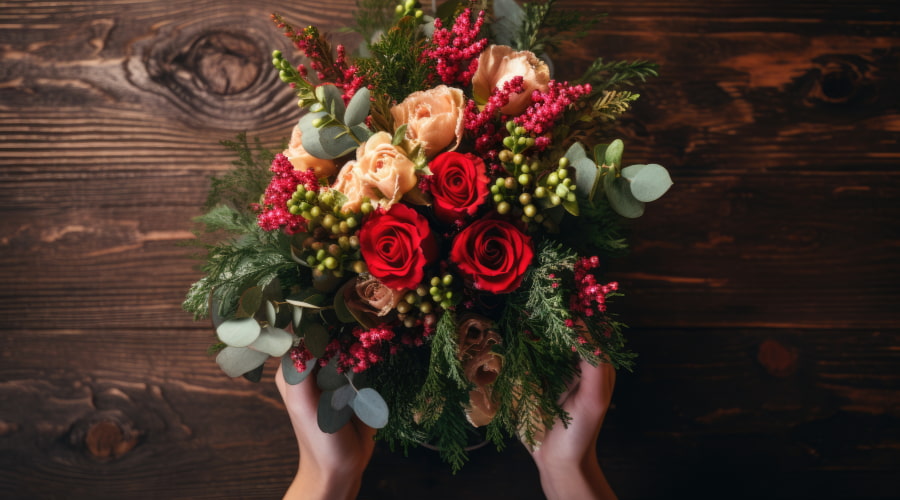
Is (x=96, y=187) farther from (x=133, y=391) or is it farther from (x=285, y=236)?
(x=285, y=236)

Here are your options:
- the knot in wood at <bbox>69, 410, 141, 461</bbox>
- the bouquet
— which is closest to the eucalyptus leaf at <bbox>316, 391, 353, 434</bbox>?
the bouquet

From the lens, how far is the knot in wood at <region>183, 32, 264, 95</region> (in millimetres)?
1078

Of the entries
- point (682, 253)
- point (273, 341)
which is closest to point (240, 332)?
point (273, 341)

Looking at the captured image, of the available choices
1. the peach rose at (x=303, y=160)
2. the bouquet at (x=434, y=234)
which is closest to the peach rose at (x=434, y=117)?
the bouquet at (x=434, y=234)

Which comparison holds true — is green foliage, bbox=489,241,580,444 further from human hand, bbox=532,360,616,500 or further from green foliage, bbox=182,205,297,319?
green foliage, bbox=182,205,297,319

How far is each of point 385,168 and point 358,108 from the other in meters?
0.08

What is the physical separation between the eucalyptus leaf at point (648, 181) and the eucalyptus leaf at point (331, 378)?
43cm

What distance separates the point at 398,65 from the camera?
A: 676mm

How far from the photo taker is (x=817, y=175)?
1101 mm

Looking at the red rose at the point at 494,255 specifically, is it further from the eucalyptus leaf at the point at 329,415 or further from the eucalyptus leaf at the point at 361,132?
the eucalyptus leaf at the point at 329,415

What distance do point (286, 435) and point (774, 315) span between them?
3.17 feet

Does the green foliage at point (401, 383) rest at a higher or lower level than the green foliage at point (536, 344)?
lower

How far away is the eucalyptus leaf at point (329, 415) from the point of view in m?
0.74

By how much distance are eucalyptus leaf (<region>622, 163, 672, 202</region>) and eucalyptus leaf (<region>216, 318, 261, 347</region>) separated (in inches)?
17.4
